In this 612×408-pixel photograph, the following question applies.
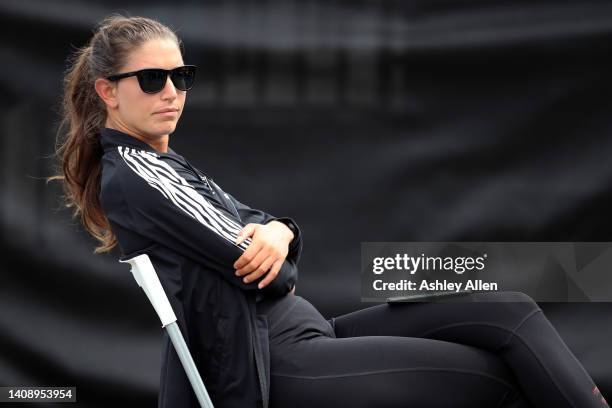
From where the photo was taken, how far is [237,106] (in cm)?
279

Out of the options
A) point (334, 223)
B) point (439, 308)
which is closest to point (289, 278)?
point (439, 308)

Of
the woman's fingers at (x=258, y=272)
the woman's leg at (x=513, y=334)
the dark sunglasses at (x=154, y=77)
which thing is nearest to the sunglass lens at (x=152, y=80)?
the dark sunglasses at (x=154, y=77)

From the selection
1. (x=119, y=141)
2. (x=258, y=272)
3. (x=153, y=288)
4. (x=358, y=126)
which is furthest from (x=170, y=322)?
(x=358, y=126)

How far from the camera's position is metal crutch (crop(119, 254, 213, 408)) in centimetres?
156

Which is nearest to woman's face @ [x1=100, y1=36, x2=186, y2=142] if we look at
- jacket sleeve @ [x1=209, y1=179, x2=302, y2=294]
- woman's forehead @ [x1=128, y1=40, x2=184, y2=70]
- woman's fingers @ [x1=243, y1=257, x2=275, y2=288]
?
woman's forehead @ [x1=128, y1=40, x2=184, y2=70]

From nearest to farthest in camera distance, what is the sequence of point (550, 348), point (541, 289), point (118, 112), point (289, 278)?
point (550, 348) → point (289, 278) → point (118, 112) → point (541, 289)

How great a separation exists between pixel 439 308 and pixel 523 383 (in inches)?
9.0

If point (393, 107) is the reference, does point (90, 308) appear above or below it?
below

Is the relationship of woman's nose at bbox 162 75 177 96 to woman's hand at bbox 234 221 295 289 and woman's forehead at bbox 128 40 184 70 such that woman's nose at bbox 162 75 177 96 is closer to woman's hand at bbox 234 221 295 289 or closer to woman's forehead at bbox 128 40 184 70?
woman's forehead at bbox 128 40 184 70

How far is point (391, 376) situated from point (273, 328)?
0.25 m

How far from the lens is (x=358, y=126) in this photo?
2773mm

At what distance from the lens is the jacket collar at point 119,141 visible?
1743 mm

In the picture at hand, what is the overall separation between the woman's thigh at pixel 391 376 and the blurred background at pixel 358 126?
1172mm

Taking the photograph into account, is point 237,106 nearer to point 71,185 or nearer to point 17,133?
point 17,133
